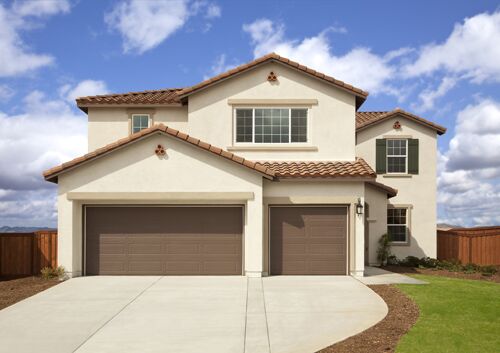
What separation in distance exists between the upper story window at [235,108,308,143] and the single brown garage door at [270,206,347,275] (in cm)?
319

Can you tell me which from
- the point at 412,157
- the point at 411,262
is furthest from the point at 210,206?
the point at 412,157

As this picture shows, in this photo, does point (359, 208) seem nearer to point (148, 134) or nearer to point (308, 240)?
point (308, 240)

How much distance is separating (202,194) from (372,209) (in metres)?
8.12

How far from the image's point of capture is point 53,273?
14.6m

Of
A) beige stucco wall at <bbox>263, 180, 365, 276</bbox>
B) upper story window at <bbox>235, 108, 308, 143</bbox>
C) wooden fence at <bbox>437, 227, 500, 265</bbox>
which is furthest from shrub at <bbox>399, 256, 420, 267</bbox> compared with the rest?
upper story window at <bbox>235, 108, 308, 143</bbox>

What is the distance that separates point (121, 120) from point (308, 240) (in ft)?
31.2

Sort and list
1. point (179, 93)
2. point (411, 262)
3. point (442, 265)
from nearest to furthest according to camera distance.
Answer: point (179, 93)
point (442, 265)
point (411, 262)

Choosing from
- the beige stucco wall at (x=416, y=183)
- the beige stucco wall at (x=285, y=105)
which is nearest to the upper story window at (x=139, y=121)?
the beige stucco wall at (x=285, y=105)

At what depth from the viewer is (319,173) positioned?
14.7 m

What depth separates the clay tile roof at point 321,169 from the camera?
14.6m

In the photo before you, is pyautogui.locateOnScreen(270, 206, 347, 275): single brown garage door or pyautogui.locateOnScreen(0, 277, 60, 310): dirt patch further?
pyautogui.locateOnScreen(270, 206, 347, 275): single brown garage door

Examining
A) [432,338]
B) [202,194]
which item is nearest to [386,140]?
[202,194]

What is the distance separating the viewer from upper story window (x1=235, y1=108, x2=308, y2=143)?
16.9 meters

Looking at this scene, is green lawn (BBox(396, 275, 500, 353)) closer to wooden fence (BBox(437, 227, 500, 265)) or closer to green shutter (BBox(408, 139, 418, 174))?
wooden fence (BBox(437, 227, 500, 265))
